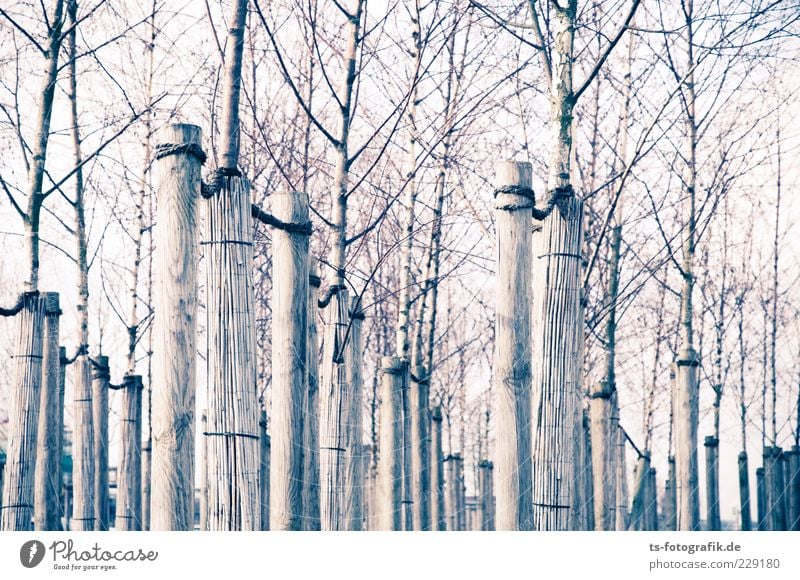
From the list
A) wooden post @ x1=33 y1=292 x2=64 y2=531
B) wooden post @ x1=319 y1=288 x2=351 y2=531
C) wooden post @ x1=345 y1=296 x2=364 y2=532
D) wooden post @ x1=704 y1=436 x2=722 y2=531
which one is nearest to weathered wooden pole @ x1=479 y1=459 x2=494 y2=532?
wooden post @ x1=704 y1=436 x2=722 y2=531

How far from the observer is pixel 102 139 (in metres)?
9.20

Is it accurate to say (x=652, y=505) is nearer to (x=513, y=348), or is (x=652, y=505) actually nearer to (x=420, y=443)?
(x=420, y=443)

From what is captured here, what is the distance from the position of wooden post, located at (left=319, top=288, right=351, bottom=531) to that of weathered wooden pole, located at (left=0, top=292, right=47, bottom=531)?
A: 6.21 feet

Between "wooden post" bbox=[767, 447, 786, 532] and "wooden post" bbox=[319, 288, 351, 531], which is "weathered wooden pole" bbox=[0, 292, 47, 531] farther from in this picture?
"wooden post" bbox=[767, 447, 786, 532]

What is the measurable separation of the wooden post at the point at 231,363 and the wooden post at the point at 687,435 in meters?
6.66

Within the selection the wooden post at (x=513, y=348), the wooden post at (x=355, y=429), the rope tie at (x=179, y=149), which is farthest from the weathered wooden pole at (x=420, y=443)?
the rope tie at (x=179, y=149)

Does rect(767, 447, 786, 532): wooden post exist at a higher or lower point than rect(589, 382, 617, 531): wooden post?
lower

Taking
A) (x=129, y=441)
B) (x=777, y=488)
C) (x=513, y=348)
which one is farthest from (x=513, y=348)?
(x=777, y=488)

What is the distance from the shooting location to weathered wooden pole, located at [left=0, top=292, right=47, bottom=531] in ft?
22.4

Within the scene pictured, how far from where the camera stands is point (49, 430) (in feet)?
26.5

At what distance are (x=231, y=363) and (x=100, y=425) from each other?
24.2 feet
